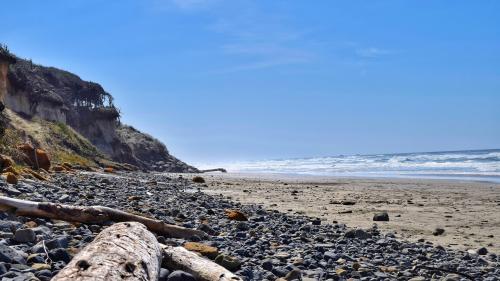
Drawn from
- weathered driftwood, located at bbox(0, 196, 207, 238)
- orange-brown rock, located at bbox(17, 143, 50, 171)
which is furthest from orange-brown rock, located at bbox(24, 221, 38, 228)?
orange-brown rock, located at bbox(17, 143, 50, 171)

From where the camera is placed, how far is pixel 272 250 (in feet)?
22.3

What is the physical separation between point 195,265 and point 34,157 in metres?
13.7

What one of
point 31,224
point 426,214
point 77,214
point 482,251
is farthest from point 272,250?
point 426,214

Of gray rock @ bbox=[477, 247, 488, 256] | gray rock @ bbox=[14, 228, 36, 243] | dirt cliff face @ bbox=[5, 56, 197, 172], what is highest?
dirt cliff face @ bbox=[5, 56, 197, 172]

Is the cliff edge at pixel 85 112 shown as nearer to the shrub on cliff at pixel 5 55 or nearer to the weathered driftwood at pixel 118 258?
the shrub on cliff at pixel 5 55

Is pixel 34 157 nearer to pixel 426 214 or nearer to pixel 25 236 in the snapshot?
pixel 426 214

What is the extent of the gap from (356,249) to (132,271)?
4.49 meters

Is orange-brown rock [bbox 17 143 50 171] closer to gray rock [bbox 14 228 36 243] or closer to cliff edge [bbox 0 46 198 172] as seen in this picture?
gray rock [bbox 14 228 36 243]

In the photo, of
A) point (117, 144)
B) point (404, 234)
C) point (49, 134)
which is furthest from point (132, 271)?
point (117, 144)

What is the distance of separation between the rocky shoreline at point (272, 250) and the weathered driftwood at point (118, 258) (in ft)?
1.12

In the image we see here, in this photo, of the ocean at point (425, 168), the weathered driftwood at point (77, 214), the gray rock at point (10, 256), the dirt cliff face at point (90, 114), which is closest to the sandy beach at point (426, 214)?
the weathered driftwood at point (77, 214)

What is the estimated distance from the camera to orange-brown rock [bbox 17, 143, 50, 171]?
16.4 meters

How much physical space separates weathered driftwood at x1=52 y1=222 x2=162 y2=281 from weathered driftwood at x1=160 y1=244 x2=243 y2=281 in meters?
0.17

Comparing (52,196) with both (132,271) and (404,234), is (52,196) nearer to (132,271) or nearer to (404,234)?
(132,271)
